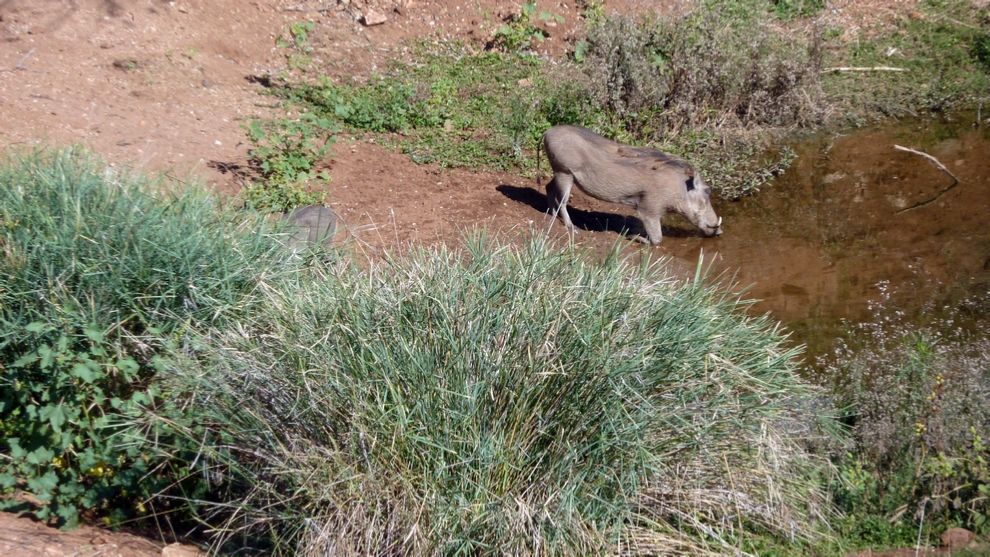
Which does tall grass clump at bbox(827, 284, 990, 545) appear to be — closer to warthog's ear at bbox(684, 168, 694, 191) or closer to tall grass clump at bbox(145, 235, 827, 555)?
tall grass clump at bbox(145, 235, 827, 555)

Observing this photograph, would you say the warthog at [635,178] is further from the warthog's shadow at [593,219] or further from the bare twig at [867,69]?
the bare twig at [867,69]

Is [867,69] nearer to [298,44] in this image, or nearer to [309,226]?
[298,44]

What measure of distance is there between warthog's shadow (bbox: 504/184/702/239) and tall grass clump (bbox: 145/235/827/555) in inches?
182

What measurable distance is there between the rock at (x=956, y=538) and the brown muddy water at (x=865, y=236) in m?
2.16

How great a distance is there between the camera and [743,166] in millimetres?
9102

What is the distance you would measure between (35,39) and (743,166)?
835 cm

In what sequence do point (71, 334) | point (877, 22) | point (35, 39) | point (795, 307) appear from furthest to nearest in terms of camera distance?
point (877, 22), point (35, 39), point (795, 307), point (71, 334)

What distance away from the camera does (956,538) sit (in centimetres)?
372

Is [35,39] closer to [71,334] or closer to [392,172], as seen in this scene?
[392,172]

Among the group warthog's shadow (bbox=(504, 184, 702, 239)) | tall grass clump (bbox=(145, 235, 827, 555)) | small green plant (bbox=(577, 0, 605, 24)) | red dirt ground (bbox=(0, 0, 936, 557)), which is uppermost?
tall grass clump (bbox=(145, 235, 827, 555))

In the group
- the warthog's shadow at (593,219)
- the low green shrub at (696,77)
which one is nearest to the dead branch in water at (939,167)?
the low green shrub at (696,77)

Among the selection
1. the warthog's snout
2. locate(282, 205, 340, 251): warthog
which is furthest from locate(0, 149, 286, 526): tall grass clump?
the warthog's snout

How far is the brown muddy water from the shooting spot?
6.39 m

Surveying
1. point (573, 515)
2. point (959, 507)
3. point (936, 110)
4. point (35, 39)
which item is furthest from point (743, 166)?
point (35, 39)
